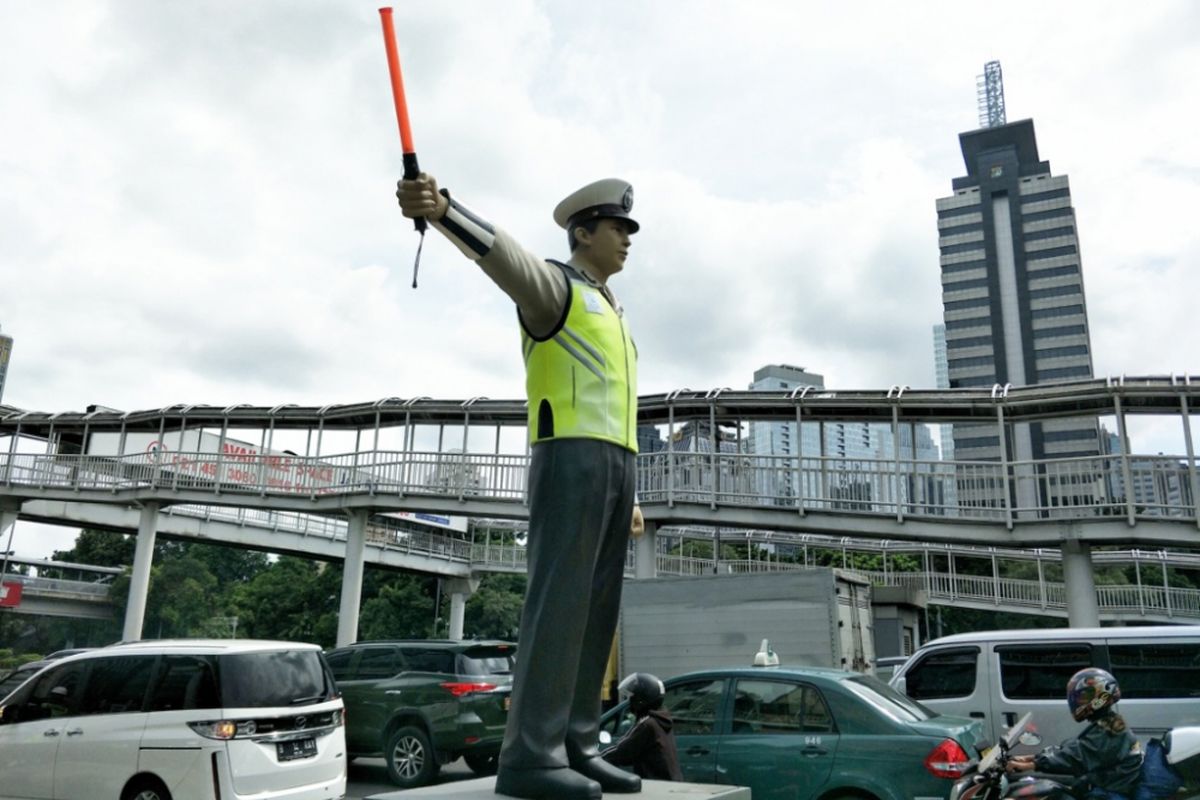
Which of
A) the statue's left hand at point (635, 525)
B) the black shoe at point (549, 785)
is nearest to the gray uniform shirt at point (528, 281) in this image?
the statue's left hand at point (635, 525)

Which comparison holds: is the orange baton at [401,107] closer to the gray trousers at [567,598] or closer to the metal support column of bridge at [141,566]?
the gray trousers at [567,598]

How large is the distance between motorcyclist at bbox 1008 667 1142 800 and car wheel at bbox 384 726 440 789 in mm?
6635

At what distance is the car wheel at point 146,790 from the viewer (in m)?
6.86

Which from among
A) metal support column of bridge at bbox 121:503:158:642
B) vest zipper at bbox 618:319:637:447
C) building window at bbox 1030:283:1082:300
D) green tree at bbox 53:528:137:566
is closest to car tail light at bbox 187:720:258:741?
vest zipper at bbox 618:319:637:447

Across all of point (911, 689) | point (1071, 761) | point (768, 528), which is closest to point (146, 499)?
point (768, 528)

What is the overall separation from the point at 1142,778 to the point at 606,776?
3.05 meters

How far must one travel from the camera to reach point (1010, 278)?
277ft

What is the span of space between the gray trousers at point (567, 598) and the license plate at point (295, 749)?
403 cm

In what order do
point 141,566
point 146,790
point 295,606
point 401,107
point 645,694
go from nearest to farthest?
1. point 401,107
2. point 645,694
3. point 146,790
4. point 141,566
5. point 295,606

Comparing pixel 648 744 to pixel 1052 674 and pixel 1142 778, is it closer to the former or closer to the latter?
pixel 1142 778

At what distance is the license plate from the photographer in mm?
6945

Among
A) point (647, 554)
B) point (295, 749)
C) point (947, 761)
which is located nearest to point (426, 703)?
point (295, 749)

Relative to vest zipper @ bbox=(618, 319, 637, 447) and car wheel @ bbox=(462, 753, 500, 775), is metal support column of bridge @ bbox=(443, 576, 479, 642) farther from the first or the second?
vest zipper @ bbox=(618, 319, 637, 447)

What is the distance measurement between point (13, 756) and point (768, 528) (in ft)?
39.6
